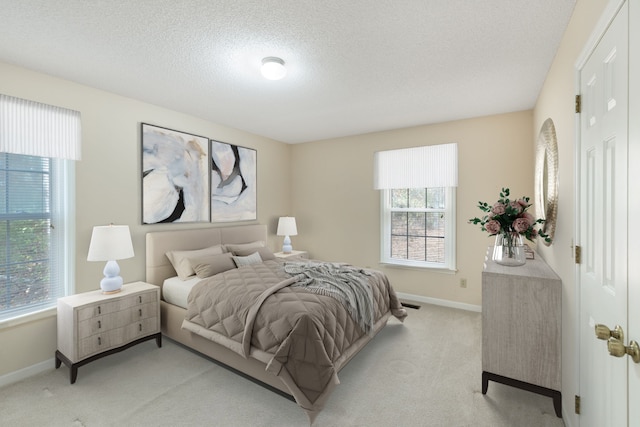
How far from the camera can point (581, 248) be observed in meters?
1.55

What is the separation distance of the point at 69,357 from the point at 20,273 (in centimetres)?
86

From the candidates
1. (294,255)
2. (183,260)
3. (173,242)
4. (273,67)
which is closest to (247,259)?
(183,260)

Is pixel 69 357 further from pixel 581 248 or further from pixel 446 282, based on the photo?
pixel 446 282

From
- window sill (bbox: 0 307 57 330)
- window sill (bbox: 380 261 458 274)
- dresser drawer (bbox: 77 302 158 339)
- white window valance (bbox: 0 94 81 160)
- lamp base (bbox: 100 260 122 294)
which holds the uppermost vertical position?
white window valance (bbox: 0 94 81 160)

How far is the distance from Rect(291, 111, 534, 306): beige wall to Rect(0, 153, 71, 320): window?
340 cm

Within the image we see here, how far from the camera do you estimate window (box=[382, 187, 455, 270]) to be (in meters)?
4.05

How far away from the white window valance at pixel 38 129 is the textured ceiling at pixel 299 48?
33cm

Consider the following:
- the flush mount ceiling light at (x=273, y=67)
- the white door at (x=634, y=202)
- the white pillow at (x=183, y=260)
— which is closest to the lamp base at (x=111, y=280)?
the white pillow at (x=183, y=260)

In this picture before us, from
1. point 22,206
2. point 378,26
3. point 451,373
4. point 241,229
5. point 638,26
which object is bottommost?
point 451,373

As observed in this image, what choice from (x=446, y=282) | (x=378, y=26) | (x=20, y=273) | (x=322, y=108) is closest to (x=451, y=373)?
(x=446, y=282)

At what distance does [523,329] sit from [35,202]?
4.11 metres

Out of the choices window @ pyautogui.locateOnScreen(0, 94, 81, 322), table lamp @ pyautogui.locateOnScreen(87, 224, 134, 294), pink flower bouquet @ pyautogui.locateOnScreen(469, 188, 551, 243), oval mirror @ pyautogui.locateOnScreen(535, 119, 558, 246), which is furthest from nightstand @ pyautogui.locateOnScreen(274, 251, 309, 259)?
oval mirror @ pyautogui.locateOnScreen(535, 119, 558, 246)

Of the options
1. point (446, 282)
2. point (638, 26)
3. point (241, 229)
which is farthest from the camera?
point (241, 229)

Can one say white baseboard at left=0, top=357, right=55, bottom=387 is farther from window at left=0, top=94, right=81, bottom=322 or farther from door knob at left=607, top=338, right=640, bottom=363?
door knob at left=607, top=338, right=640, bottom=363
